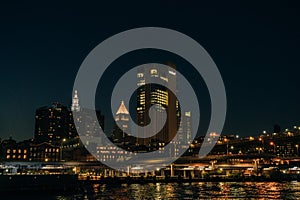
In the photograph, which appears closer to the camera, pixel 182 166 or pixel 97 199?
pixel 97 199

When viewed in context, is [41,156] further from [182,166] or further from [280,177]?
[280,177]

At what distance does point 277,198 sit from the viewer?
44.4 metres

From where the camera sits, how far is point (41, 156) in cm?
15825

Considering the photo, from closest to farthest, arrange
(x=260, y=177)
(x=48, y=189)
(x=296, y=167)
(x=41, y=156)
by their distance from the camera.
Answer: (x=48, y=189), (x=260, y=177), (x=296, y=167), (x=41, y=156)

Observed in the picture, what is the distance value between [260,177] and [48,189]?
193 ft

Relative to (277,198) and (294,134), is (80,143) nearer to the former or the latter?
(294,134)

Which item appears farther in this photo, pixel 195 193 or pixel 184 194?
pixel 195 193

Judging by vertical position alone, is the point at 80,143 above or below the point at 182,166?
above

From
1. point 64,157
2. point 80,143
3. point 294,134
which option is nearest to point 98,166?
point 294,134

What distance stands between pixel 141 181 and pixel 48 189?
33.1 m

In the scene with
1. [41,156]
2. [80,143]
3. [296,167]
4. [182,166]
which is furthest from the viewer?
[80,143]

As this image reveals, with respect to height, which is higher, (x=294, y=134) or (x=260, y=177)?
(x=294, y=134)

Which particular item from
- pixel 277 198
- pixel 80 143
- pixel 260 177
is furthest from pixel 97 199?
pixel 80 143

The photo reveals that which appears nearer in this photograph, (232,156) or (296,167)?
(232,156)
